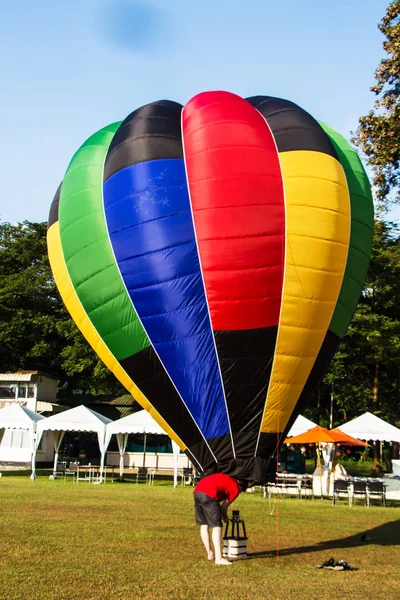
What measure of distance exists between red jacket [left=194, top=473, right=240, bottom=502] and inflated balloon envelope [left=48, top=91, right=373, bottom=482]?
0.45 m

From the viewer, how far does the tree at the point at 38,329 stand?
41.0 metres

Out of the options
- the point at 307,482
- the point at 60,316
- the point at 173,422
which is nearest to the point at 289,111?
the point at 173,422

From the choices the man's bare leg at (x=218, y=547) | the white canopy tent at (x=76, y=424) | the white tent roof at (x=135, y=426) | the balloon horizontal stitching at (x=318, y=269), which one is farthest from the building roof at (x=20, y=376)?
the man's bare leg at (x=218, y=547)

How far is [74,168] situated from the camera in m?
13.8

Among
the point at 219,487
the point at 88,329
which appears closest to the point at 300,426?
the point at 88,329

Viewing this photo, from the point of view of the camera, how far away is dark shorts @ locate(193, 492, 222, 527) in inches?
391

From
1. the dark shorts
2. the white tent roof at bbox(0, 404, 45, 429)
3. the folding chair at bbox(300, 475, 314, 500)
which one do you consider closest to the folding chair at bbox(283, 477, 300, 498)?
the folding chair at bbox(300, 475, 314, 500)

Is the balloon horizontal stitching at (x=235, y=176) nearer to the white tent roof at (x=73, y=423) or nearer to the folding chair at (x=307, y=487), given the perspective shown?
the folding chair at (x=307, y=487)

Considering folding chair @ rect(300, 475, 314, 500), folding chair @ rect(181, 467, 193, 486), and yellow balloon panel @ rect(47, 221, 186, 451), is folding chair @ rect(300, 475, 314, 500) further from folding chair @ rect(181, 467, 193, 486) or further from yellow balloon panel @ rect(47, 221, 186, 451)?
yellow balloon panel @ rect(47, 221, 186, 451)

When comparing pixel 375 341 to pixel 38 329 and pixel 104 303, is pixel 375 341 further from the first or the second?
pixel 104 303

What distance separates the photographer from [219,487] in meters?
10.4

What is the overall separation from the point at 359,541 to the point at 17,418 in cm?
1803

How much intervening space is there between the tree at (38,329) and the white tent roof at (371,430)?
16.1 meters

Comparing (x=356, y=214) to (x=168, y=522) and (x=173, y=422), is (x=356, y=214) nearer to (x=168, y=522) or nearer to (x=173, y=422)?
(x=173, y=422)
